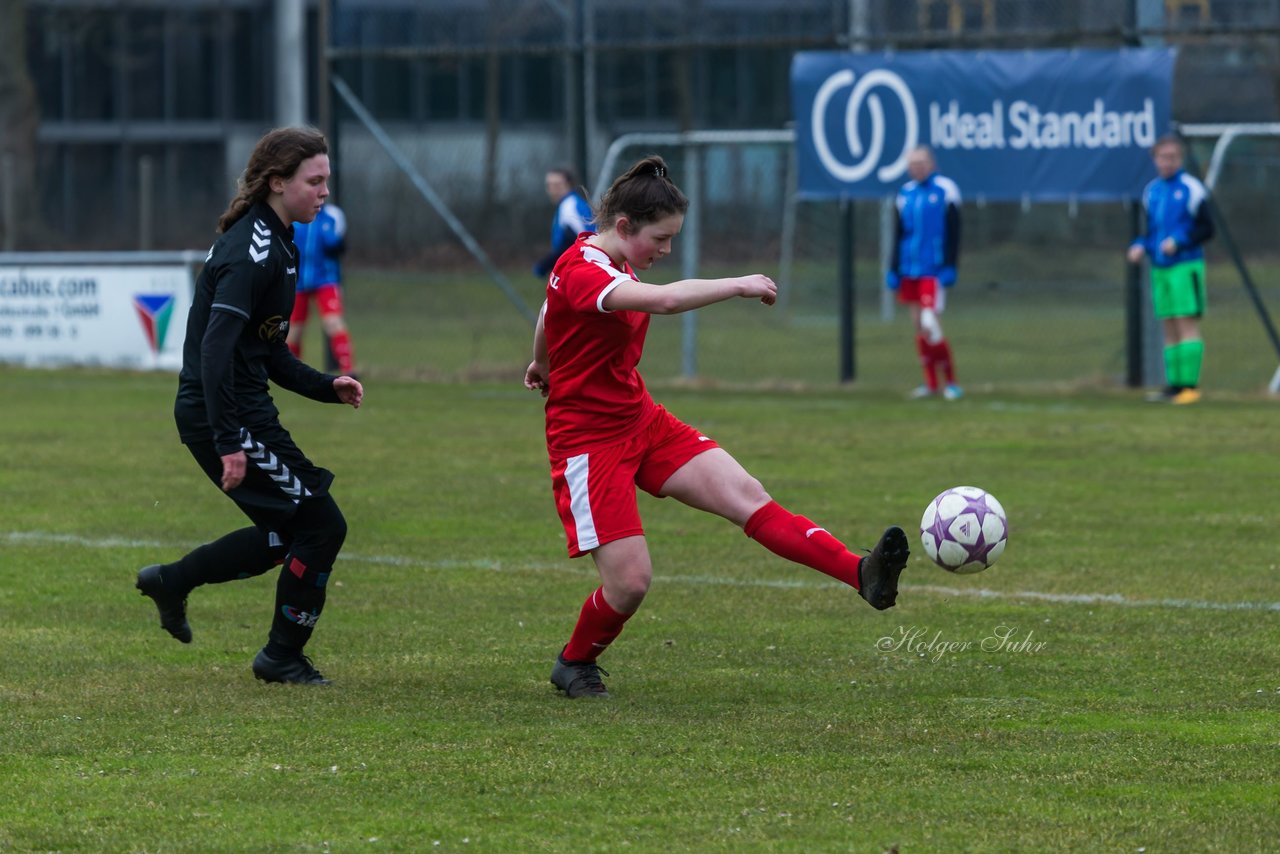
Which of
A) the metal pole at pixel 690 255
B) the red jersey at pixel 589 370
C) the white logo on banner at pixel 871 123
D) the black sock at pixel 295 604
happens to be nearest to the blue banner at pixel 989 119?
the white logo on banner at pixel 871 123

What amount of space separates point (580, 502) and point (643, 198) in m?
0.94

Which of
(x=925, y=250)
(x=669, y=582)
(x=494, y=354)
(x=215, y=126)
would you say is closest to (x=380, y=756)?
(x=669, y=582)

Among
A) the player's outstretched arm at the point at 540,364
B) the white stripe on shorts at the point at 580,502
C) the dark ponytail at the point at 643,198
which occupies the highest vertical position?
the dark ponytail at the point at 643,198

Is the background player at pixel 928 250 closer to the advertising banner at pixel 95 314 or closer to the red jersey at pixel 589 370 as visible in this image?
the advertising banner at pixel 95 314

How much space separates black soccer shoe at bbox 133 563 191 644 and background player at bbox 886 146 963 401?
404 inches

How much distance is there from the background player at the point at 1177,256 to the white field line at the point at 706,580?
790 centimetres

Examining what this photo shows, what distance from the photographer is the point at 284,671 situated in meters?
6.05

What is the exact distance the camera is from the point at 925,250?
629 inches

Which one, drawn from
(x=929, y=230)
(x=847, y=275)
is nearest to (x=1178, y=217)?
(x=929, y=230)

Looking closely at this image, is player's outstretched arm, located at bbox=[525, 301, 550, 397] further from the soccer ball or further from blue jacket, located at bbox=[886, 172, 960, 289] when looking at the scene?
blue jacket, located at bbox=[886, 172, 960, 289]

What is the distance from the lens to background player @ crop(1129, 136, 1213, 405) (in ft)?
49.0

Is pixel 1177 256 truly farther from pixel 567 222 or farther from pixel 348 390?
pixel 348 390

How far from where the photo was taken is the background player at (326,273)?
17.0m

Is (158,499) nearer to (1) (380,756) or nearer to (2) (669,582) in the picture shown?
(2) (669,582)
